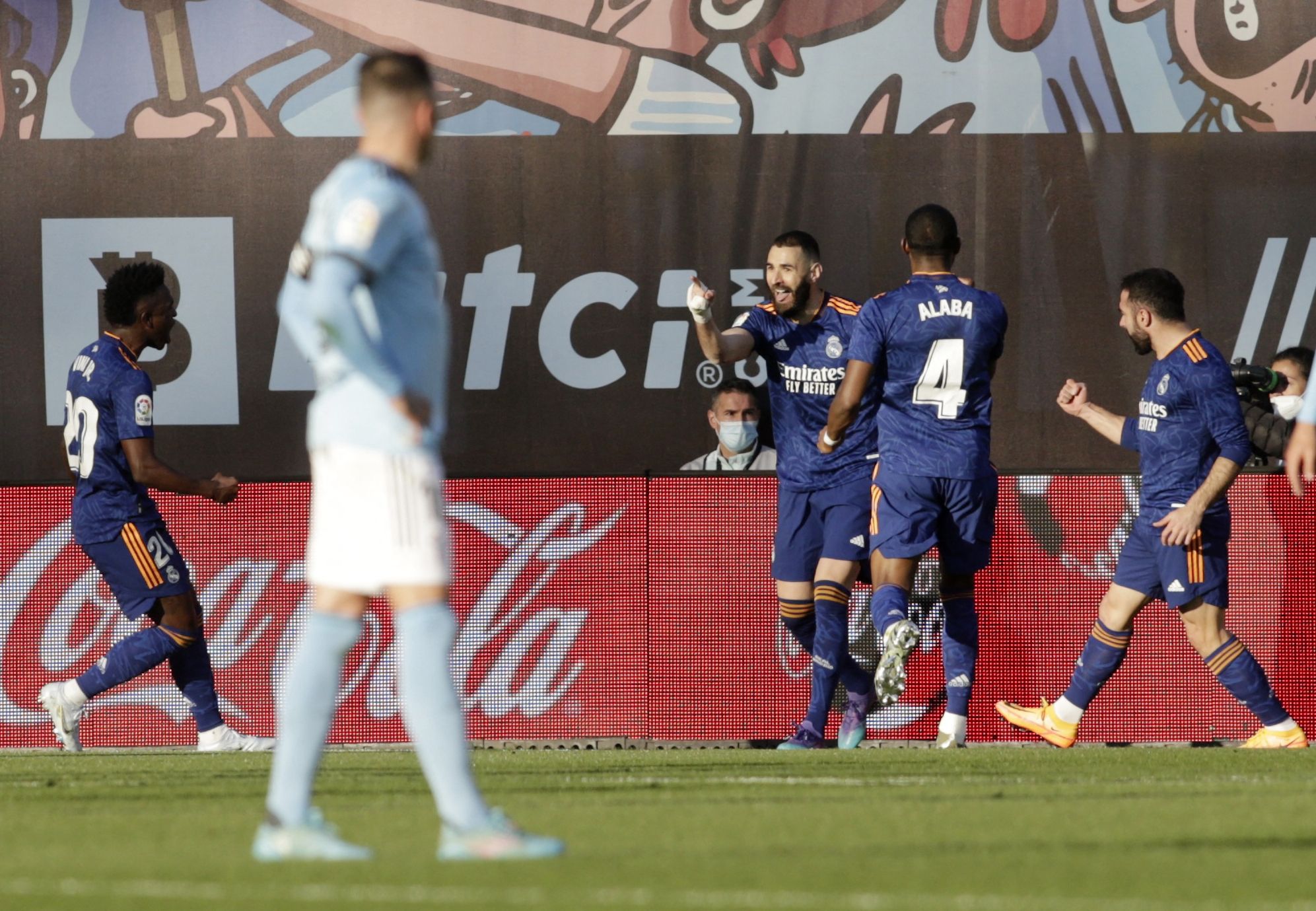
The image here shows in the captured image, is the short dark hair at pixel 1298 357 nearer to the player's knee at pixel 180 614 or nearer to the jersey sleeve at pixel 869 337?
the jersey sleeve at pixel 869 337

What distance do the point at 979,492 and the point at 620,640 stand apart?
2.09 m

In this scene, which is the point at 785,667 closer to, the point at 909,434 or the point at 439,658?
the point at 909,434

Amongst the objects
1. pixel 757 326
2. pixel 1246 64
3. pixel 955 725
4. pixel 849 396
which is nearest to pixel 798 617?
pixel 955 725

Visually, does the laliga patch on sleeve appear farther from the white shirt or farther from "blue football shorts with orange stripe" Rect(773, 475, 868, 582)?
the white shirt

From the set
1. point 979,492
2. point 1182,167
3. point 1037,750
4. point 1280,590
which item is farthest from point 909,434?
point 1182,167

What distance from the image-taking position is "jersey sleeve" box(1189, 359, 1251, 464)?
7809 millimetres

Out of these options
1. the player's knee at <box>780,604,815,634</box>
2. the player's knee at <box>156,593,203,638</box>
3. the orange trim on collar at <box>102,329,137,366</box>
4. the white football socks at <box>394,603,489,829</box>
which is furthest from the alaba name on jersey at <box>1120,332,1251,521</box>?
the white football socks at <box>394,603,489,829</box>

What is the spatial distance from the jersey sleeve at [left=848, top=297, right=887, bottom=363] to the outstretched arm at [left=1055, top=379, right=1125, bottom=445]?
0.83 meters

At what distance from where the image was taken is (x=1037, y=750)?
8141 mm

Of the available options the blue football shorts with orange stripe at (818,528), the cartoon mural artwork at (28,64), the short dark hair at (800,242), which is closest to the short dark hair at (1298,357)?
the blue football shorts with orange stripe at (818,528)

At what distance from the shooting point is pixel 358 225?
385cm

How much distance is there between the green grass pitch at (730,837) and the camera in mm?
3557

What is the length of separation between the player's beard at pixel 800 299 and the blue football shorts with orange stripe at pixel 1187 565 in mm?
1832

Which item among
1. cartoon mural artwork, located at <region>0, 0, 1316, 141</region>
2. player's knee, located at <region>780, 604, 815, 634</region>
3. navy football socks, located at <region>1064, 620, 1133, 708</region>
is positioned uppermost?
cartoon mural artwork, located at <region>0, 0, 1316, 141</region>
